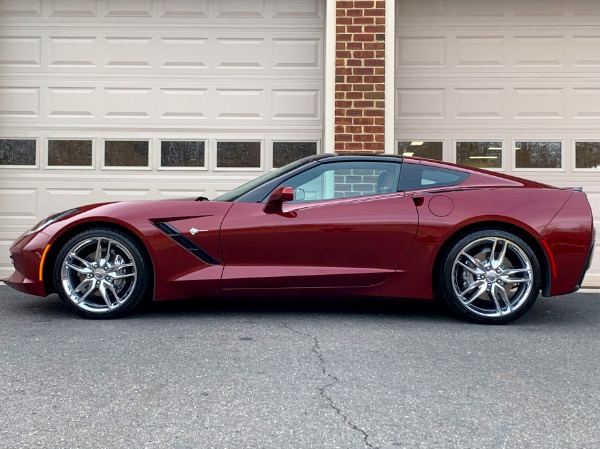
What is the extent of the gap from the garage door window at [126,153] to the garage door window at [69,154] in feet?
0.71

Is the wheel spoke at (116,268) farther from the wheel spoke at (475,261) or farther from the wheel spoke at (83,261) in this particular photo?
the wheel spoke at (475,261)

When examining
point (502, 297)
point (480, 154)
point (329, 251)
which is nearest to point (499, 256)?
point (502, 297)

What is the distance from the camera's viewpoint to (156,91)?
731cm

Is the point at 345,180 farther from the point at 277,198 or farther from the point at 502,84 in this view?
the point at 502,84

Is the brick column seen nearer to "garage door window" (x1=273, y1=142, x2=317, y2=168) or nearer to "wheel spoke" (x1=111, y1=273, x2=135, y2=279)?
"garage door window" (x1=273, y1=142, x2=317, y2=168)

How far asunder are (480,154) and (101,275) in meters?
4.61

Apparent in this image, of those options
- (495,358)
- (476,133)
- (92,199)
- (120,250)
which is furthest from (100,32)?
(495,358)

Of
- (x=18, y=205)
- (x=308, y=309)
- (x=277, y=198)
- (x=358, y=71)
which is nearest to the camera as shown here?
(x=277, y=198)

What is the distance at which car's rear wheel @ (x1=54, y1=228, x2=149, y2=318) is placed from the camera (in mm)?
4480

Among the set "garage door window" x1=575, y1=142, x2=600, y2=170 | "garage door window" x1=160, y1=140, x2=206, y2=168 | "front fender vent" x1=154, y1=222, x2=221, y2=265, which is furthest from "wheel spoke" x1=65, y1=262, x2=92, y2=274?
"garage door window" x1=575, y1=142, x2=600, y2=170

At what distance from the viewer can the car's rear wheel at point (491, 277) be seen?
445 cm

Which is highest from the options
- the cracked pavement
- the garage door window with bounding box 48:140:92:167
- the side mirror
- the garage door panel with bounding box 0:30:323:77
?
the garage door panel with bounding box 0:30:323:77

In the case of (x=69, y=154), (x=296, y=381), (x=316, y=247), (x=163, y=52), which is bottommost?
(x=296, y=381)

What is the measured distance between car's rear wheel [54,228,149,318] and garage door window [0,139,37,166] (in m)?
3.21
